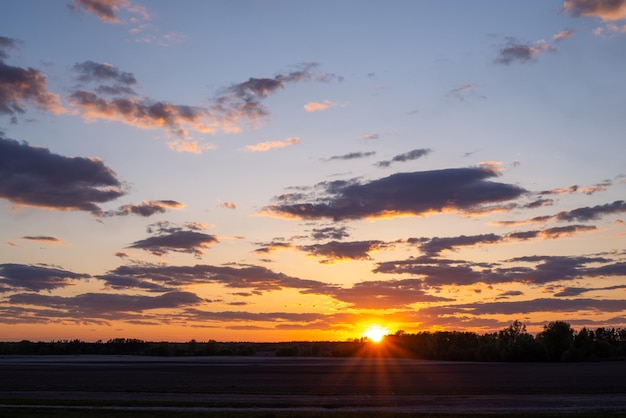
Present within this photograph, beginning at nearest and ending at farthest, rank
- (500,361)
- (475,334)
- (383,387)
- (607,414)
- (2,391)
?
(607,414), (2,391), (383,387), (500,361), (475,334)

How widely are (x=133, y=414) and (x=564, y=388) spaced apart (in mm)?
40444

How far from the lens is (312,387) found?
212 feet

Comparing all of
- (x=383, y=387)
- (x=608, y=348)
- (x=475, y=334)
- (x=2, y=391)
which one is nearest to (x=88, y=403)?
(x=2, y=391)

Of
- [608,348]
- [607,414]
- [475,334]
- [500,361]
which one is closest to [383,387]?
[607,414]

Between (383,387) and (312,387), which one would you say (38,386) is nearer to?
(312,387)

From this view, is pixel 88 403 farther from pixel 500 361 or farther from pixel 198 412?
pixel 500 361

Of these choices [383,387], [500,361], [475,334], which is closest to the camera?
[383,387]

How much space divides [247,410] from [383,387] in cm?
2365

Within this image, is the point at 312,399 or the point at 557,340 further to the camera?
the point at 557,340

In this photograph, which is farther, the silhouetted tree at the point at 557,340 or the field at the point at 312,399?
the silhouetted tree at the point at 557,340

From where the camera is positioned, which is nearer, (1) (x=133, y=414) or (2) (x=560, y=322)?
(1) (x=133, y=414)

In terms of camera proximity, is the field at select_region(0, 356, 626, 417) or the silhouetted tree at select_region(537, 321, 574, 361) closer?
the field at select_region(0, 356, 626, 417)

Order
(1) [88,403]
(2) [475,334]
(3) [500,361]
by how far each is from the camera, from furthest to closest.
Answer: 1. (2) [475,334]
2. (3) [500,361]
3. (1) [88,403]

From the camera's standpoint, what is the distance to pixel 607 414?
124 ft
